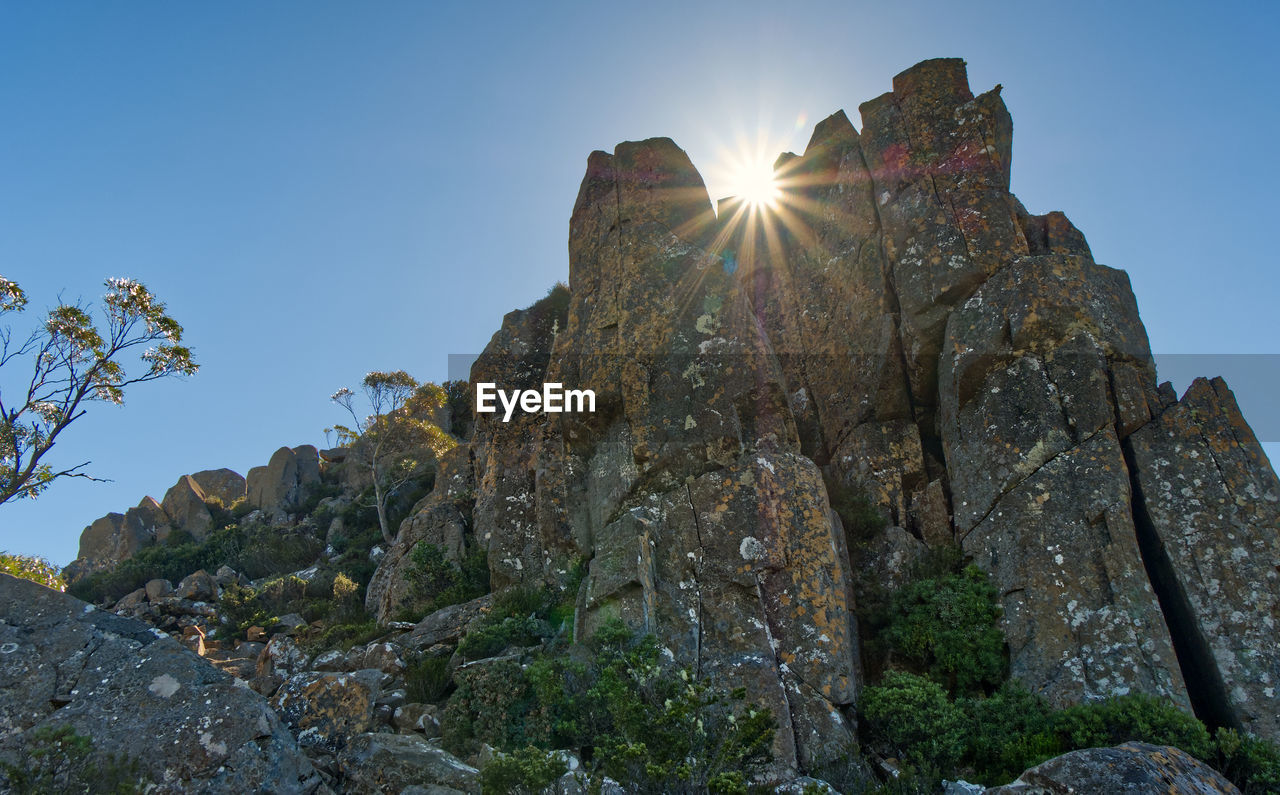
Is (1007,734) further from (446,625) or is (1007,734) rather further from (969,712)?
(446,625)

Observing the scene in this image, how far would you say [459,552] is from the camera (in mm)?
22891

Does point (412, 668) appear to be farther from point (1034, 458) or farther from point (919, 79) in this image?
point (919, 79)

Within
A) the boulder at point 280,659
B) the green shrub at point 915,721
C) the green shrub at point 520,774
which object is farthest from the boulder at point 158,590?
the green shrub at point 915,721

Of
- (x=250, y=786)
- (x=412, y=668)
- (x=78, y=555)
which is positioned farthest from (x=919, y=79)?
(x=78, y=555)

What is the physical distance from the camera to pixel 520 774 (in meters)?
9.14

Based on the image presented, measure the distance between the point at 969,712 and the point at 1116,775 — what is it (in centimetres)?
634

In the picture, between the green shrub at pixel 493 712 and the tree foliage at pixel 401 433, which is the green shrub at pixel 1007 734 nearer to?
the green shrub at pixel 493 712

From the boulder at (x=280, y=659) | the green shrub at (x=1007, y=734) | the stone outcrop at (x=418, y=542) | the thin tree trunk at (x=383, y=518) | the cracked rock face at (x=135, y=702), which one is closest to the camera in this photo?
the cracked rock face at (x=135, y=702)

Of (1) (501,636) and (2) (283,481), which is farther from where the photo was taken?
(2) (283,481)

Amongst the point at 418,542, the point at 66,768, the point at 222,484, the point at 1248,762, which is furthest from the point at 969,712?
the point at 222,484

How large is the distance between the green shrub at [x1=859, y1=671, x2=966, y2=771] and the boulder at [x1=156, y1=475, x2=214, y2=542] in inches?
1481

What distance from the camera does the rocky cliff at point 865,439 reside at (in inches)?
576

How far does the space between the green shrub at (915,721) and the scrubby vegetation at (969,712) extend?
2cm

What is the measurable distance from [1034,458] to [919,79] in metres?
12.6
